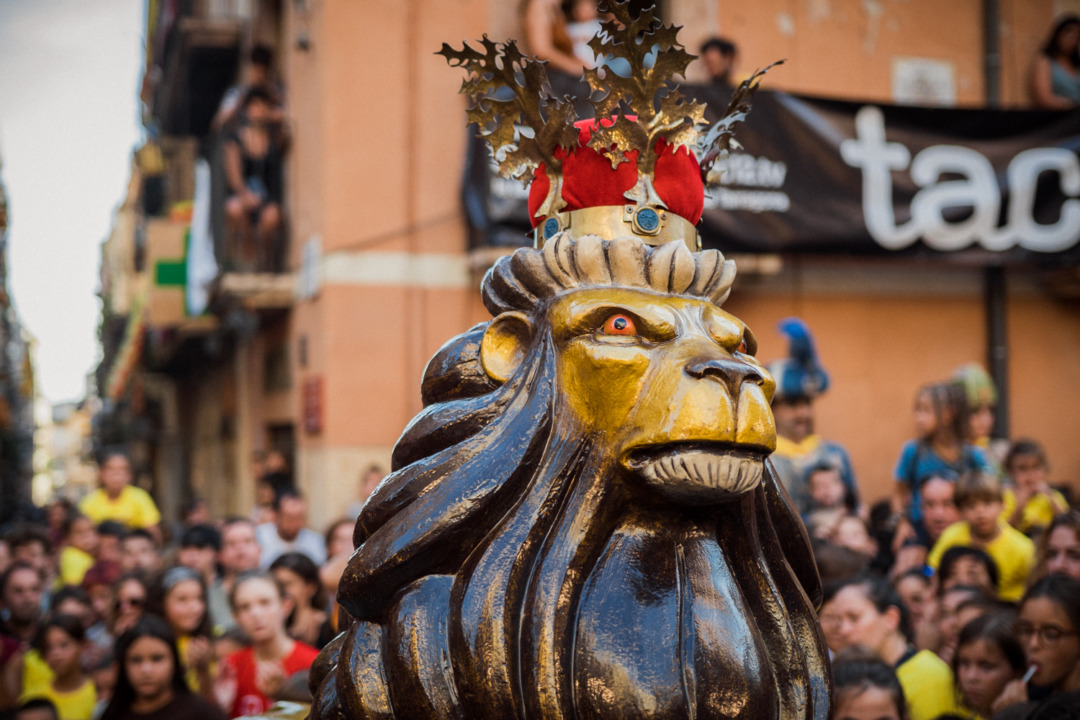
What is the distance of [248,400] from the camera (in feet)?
37.2

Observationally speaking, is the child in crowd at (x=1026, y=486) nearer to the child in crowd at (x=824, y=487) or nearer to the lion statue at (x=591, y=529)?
A: the child in crowd at (x=824, y=487)

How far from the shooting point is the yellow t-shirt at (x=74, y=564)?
6191mm

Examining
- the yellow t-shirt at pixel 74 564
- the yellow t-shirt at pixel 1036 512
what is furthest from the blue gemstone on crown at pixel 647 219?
the yellow t-shirt at pixel 74 564

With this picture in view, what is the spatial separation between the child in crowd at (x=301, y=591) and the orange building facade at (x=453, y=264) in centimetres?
323

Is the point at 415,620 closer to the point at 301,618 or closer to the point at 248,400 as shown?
the point at 301,618

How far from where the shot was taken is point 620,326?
5.43ft

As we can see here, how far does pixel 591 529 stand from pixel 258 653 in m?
2.79

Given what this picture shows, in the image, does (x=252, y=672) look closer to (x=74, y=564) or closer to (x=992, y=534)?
(x=74, y=564)

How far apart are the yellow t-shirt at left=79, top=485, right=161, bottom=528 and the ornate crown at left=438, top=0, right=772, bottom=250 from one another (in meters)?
5.61

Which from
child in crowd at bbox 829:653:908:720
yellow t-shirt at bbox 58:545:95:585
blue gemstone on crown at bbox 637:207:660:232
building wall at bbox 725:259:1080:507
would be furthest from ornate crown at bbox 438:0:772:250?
building wall at bbox 725:259:1080:507


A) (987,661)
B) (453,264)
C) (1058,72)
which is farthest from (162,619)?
(1058,72)

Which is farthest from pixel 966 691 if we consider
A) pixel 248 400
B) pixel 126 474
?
pixel 248 400

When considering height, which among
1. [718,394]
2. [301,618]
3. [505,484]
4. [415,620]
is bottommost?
[301,618]

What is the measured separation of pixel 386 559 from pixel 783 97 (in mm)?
6995
